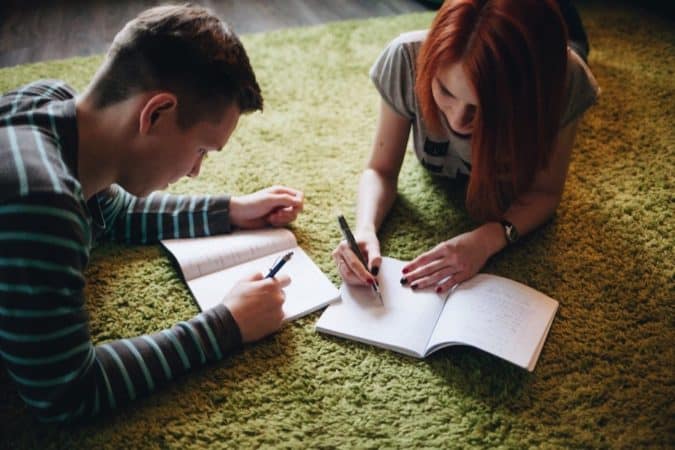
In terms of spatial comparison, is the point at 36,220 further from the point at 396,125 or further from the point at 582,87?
the point at 582,87

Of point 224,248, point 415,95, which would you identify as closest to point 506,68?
point 415,95

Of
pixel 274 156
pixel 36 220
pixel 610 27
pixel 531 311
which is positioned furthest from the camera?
pixel 610 27

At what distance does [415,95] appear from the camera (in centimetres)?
115

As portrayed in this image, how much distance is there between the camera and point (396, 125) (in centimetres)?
121

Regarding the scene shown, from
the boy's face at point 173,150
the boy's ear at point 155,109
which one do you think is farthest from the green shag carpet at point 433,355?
the boy's ear at point 155,109

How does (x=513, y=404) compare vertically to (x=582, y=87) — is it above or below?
below

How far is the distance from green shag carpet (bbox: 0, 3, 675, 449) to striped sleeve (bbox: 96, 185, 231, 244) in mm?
36

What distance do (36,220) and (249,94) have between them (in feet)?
1.21

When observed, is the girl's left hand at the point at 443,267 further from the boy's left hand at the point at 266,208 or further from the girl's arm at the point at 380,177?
the boy's left hand at the point at 266,208

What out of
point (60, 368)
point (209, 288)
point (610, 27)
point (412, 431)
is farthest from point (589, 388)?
point (610, 27)

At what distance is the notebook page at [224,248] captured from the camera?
1093 millimetres

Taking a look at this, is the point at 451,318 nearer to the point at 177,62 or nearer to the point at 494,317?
the point at 494,317

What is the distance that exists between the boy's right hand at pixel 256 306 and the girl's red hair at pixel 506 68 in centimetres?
43

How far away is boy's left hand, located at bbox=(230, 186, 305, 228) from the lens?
1182 millimetres
